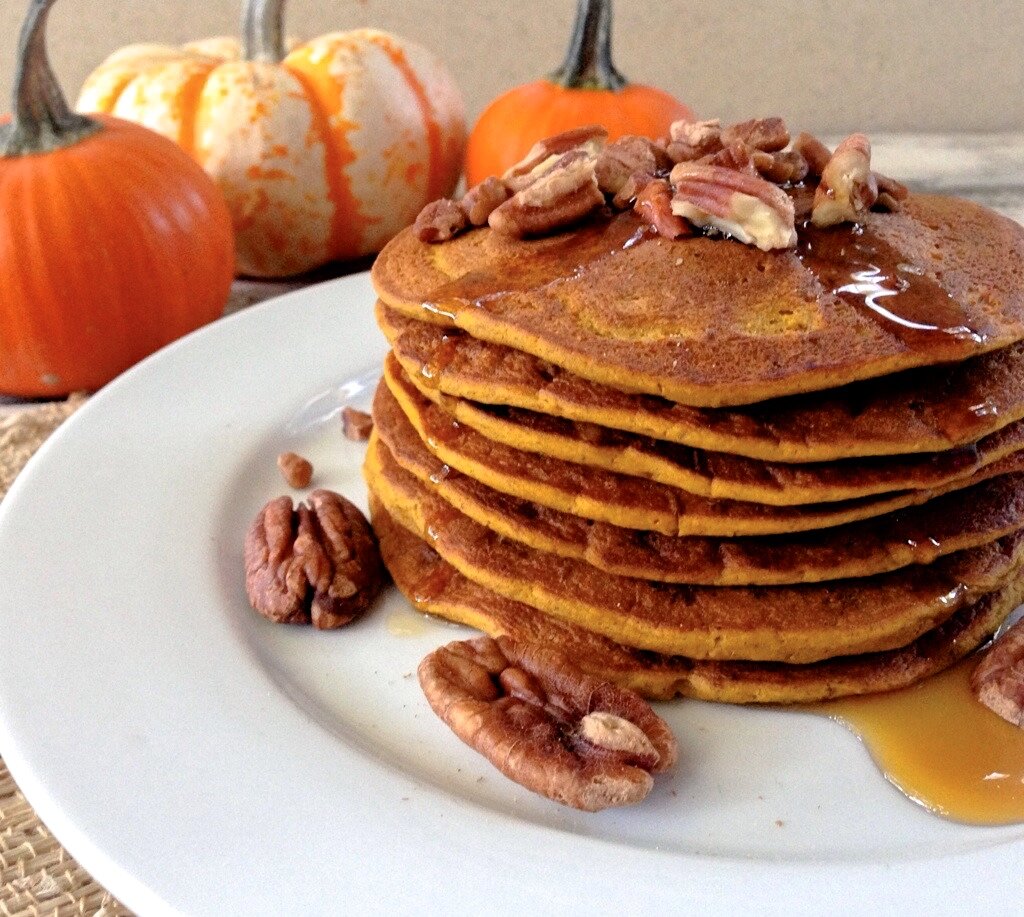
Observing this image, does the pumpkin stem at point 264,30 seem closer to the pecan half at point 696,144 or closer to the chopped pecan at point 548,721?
the pecan half at point 696,144

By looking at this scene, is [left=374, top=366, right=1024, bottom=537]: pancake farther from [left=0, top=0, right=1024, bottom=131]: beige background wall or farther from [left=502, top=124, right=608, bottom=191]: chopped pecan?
[left=0, top=0, right=1024, bottom=131]: beige background wall

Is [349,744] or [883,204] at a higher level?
[883,204]

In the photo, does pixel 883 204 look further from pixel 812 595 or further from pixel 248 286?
pixel 248 286

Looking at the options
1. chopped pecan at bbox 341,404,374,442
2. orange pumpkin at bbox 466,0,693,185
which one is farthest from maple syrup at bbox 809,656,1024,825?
orange pumpkin at bbox 466,0,693,185

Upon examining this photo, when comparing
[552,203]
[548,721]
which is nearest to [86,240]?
[552,203]

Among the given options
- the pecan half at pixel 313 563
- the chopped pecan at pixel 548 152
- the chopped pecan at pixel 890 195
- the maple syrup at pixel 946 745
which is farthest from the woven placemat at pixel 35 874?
the chopped pecan at pixel 890 195

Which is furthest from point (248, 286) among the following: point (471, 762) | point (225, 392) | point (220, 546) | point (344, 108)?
point (471, 762)
